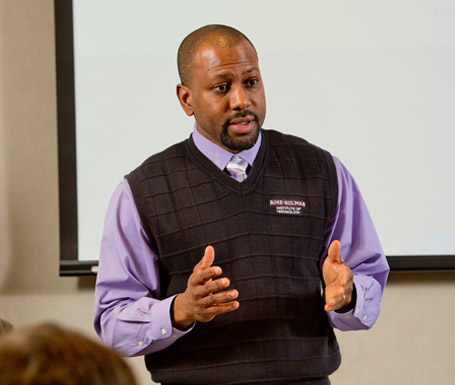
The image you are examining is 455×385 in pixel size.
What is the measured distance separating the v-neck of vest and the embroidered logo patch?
0.08 metres

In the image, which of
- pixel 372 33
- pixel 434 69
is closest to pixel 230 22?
pixel 372 33

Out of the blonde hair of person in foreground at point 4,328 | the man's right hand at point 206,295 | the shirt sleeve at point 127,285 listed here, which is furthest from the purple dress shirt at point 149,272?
the blonde hair of person in foreground at point 4,328

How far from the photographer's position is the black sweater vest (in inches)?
67.0

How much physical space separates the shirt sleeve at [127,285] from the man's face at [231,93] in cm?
29

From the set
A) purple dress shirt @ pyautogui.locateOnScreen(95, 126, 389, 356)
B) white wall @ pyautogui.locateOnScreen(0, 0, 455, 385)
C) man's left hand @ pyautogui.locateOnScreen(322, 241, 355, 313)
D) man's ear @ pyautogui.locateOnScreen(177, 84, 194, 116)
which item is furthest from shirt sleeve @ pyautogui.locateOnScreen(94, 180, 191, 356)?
white wall @ pyautogui.locateOnScreen(0, 0, 455, 385)

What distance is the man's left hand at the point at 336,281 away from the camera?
160 centimetres

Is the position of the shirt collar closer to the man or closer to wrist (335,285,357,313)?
the man

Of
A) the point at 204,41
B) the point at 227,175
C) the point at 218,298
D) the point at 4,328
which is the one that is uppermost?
the point at 204,41

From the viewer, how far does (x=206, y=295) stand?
5.05 feet

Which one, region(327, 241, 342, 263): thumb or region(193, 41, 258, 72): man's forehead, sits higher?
region(193, 41, 258, 72): man's forehead

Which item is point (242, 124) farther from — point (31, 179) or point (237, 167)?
point (31, 179)

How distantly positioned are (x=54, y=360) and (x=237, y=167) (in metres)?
1.28

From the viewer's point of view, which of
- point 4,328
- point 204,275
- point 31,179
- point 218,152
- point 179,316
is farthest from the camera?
point 31,179

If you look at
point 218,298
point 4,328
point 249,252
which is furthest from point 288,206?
point 4,328
